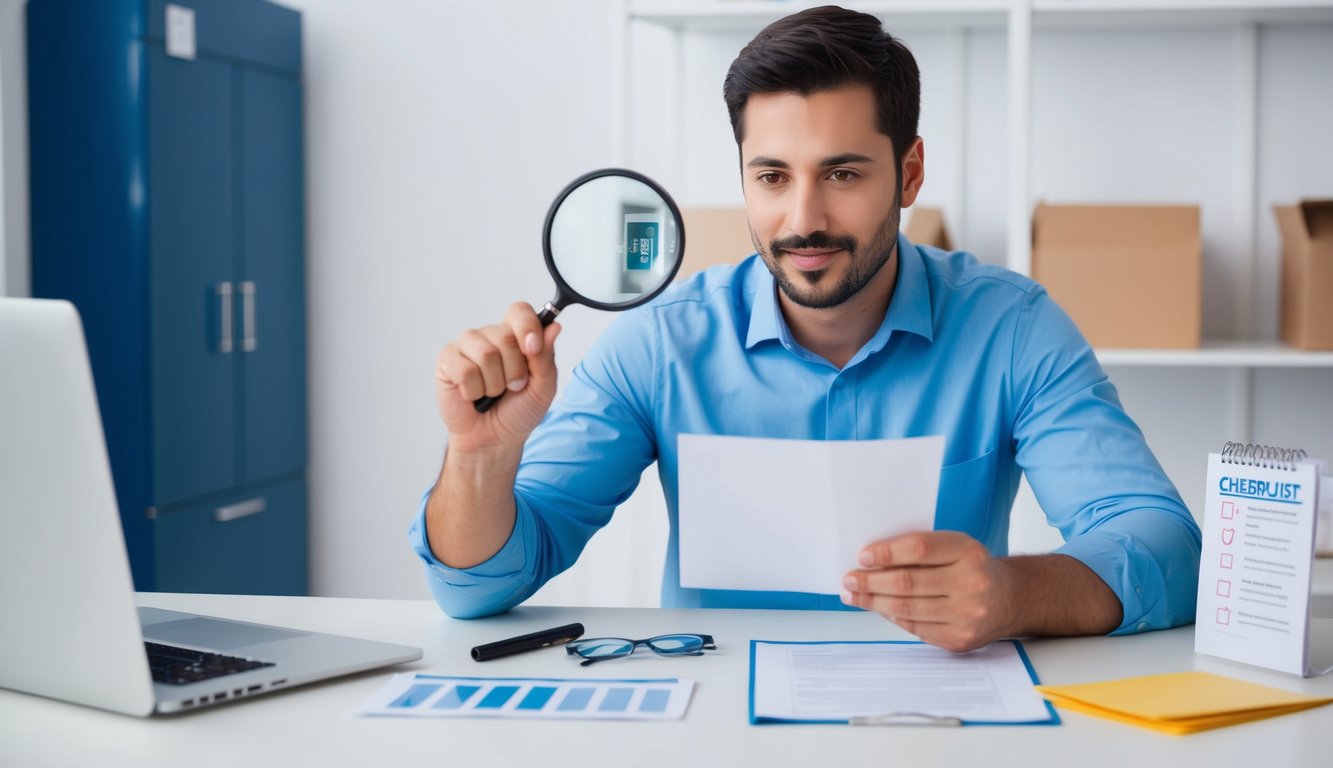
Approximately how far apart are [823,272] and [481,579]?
0.61 meters

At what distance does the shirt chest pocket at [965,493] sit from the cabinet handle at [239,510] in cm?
187

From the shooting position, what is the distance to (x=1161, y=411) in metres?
2.85

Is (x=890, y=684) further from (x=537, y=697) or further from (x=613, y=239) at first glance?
(x=613, y=239)

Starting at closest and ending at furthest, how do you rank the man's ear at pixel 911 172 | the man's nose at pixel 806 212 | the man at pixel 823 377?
the man at pixel 823 377, the man's nose at pixel 806 212, the man's ear at pixel 911 172

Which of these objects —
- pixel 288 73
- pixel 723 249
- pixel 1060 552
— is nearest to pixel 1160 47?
pixel 723 249

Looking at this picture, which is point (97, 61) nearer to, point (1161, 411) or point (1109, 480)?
point (1109, 480)

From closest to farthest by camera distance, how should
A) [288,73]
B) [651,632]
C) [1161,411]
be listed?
[651,632]
[1161,411]
[288,73]

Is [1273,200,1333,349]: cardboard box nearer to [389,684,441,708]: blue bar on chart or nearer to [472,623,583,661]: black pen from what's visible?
[472,623,583,661]: black pen

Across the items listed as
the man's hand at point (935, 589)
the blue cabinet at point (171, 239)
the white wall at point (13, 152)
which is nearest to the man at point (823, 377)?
the man's hand at point (935, 589)

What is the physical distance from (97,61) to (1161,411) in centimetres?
247

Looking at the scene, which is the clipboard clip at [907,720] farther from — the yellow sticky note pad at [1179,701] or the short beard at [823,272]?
the short beard at [823,272]

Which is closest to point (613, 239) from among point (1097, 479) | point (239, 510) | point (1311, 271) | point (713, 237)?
point (1097, 479)

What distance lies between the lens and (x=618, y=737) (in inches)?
39.9

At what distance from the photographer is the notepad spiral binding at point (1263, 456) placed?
3.75 ft
